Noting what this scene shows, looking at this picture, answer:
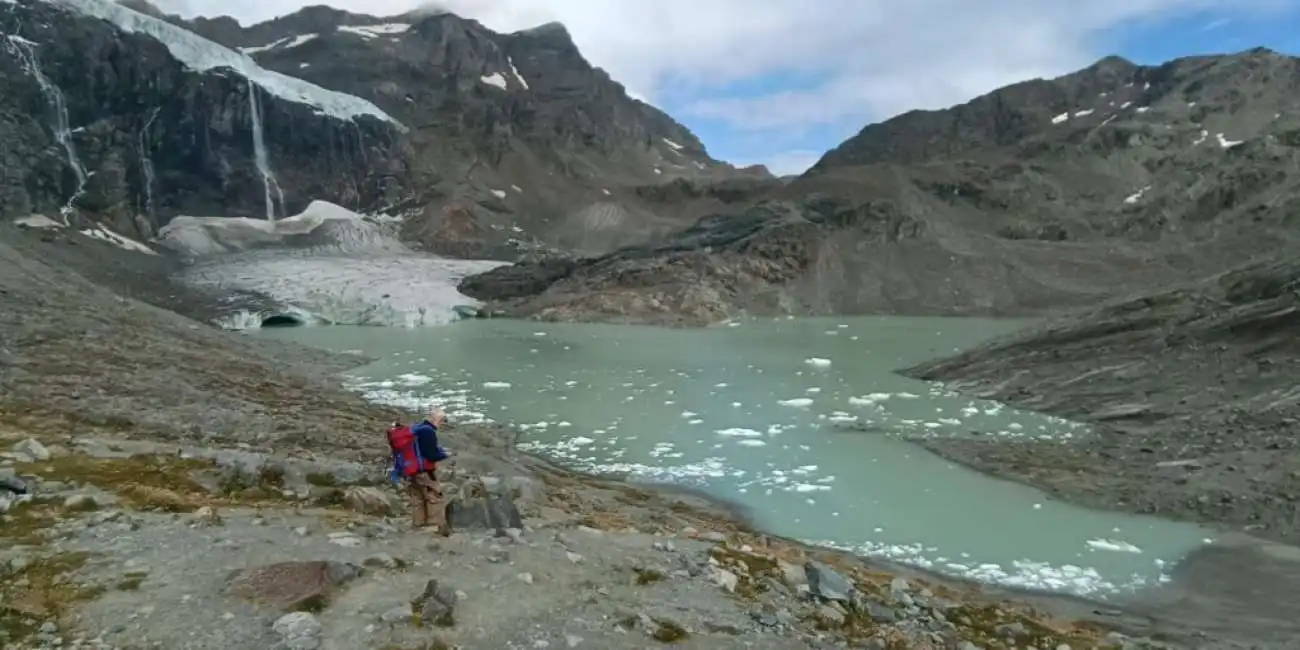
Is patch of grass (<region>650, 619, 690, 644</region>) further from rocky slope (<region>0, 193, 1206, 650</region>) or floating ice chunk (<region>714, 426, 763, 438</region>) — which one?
floating ice chunk (<region>714, 426, 763, 438</region>)

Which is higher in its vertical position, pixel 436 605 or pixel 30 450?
pixel 436 605

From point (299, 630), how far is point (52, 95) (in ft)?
525

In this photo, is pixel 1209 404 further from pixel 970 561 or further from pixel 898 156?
pixel 898 156

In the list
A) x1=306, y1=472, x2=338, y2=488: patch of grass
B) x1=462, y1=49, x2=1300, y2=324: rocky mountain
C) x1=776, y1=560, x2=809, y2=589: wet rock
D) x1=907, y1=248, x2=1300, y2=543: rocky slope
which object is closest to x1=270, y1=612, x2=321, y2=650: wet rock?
x1=776, y1=560, x2=809, y2=589: wet rock

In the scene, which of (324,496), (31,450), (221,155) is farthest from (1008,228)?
(221,155)

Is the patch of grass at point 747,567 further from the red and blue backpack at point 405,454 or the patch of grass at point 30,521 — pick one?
the patch of grass at point 30,521

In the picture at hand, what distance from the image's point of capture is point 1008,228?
390ft

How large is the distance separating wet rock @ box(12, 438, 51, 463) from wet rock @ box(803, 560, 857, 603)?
1059 cm

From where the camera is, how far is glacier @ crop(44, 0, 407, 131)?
5792 inches

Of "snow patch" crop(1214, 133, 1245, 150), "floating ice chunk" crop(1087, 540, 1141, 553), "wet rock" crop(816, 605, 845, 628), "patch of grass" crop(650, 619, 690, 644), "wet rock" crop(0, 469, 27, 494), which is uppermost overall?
"snow patch" crop(1214, 133, 1245, 150)

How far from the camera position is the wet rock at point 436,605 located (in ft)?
25.9

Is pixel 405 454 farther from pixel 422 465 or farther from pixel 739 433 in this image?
pixel 739 433

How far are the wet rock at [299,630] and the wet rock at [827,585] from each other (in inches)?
218

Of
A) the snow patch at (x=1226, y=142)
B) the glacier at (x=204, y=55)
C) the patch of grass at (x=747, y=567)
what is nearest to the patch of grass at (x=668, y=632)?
the patch of grass at (x=747, y=567)
